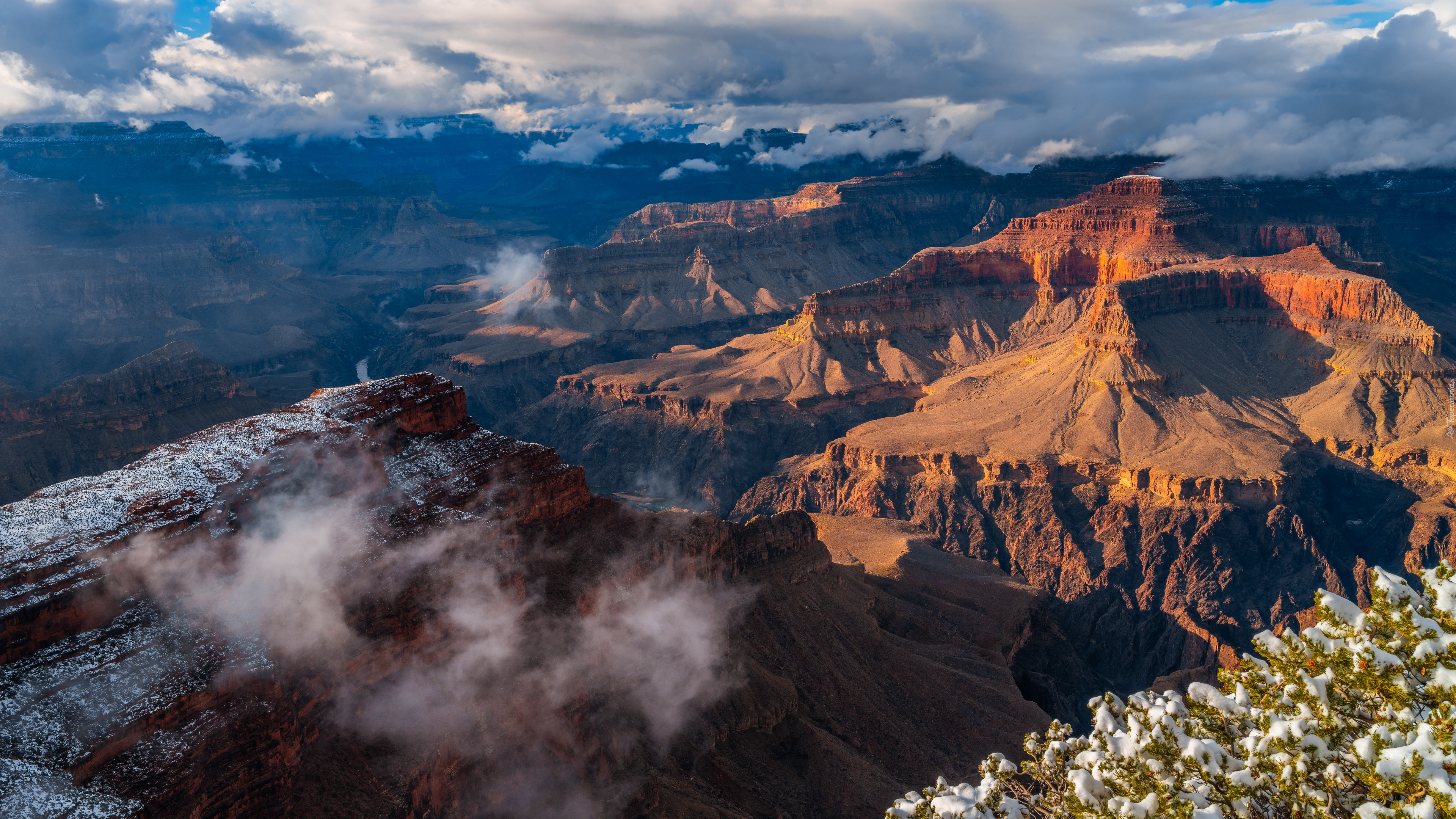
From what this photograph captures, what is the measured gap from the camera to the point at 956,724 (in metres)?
70.8

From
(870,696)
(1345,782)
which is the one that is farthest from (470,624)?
(1345,782)

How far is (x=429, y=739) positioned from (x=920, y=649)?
45.8 metres

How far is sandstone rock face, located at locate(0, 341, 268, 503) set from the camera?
140 m

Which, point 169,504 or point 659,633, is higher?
point 169,504

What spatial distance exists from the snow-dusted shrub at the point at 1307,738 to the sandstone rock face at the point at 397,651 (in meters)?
28.5

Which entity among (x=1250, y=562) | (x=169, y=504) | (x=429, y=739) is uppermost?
(x=169, y=504)

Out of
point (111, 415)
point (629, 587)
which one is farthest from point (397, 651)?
point (111, 415)

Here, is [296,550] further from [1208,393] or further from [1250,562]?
[1208,393]

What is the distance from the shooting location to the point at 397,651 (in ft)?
167

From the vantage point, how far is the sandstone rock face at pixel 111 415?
140 meters

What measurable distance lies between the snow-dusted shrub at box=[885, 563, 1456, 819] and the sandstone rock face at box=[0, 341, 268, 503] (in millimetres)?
147455

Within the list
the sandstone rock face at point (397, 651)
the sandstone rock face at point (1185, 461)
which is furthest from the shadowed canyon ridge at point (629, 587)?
the sandstone rock face at point (1185, 461)

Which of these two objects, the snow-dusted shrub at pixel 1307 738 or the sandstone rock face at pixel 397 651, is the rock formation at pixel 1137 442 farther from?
the snow-dusted shrub at pixel 1307 738

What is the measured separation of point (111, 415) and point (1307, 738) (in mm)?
168613
